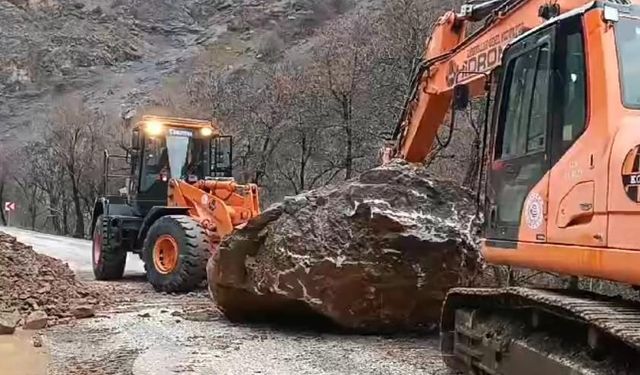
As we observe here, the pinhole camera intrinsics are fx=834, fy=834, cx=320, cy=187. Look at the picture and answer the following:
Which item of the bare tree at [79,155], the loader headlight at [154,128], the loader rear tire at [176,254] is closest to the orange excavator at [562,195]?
the loader rear tire at [176,254]

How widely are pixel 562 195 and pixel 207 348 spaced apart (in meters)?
4.54

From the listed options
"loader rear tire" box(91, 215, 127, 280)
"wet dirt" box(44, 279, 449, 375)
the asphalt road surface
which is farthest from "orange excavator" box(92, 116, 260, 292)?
"wet dirt" box(44, 279, 449, 375)

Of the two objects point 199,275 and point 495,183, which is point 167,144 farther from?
point 495,183

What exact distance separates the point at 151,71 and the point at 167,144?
184 feet

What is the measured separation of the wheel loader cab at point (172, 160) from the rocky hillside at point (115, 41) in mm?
A: 45280

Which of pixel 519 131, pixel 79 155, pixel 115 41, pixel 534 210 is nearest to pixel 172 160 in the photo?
pixel 519 131

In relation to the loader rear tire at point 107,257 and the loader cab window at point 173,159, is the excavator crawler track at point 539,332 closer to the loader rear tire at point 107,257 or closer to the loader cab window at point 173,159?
the loader cab window at point 173,159

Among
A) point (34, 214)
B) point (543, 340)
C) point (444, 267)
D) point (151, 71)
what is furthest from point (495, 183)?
point (151, 71)

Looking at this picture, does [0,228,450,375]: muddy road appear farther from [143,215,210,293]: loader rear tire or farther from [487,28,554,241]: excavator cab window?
[487,28,554,241]: excavator cab window

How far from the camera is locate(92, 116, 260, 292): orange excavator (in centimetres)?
1294

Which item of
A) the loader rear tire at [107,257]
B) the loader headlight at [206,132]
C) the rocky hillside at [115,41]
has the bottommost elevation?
the loader rear tire at [107,257]

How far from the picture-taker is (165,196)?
1463 centimetres

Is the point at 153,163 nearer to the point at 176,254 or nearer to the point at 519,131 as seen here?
the point at 176,254

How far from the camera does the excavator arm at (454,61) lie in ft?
23.6
